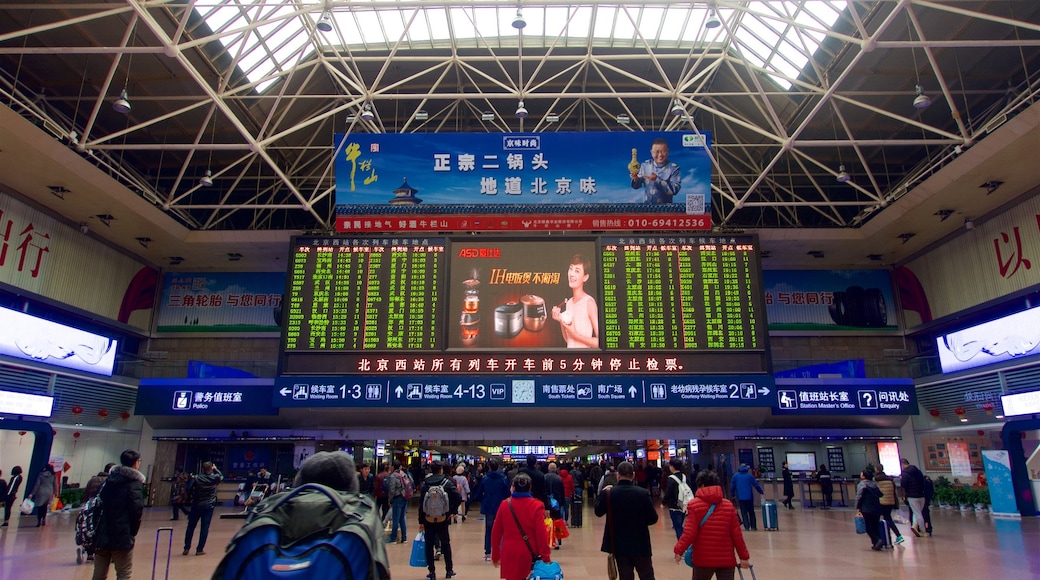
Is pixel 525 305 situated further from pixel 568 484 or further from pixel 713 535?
pixel 713 535

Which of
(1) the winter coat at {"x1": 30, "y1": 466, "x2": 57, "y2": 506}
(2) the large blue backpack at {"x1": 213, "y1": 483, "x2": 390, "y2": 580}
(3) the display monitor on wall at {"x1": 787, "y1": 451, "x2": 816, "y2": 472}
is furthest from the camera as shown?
(3) the display monitor on wall at {"x1": 787, "y1": 451, "x2": 816, "y2": 472}

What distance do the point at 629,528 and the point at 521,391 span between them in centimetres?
1369

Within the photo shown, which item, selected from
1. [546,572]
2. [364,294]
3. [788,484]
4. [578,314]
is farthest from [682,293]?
[546,572]

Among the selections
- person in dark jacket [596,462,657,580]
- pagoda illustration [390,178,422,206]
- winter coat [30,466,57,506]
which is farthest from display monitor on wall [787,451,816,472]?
winter coat [30,466,57,506]

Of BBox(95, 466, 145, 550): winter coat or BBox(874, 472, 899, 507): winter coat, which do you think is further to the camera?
BBox(874, 472, 899, 507): winter coat

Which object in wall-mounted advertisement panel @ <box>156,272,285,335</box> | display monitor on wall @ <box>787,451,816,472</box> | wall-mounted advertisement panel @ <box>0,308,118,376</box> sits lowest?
display monitor on wall @ <box>787,451,816,472</box>

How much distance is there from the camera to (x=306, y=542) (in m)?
2.13

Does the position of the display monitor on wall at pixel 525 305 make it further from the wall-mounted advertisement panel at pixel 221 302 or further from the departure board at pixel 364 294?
the wall-mounted advertisement panel at pixel 221 302

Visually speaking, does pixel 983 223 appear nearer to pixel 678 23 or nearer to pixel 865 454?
pixel 865 454

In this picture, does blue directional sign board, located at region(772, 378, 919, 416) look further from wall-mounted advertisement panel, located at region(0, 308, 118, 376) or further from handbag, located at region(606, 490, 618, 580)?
wall-mounted advertisement panel, located at region(0, 308, 118, 376)

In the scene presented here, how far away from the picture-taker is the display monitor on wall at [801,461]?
2566 centimetres

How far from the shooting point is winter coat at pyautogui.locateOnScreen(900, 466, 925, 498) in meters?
13.4

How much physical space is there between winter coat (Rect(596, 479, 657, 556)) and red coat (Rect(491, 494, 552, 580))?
550 millimetres

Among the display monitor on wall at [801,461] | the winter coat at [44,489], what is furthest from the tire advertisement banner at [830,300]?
the winter coat at [44,489]
